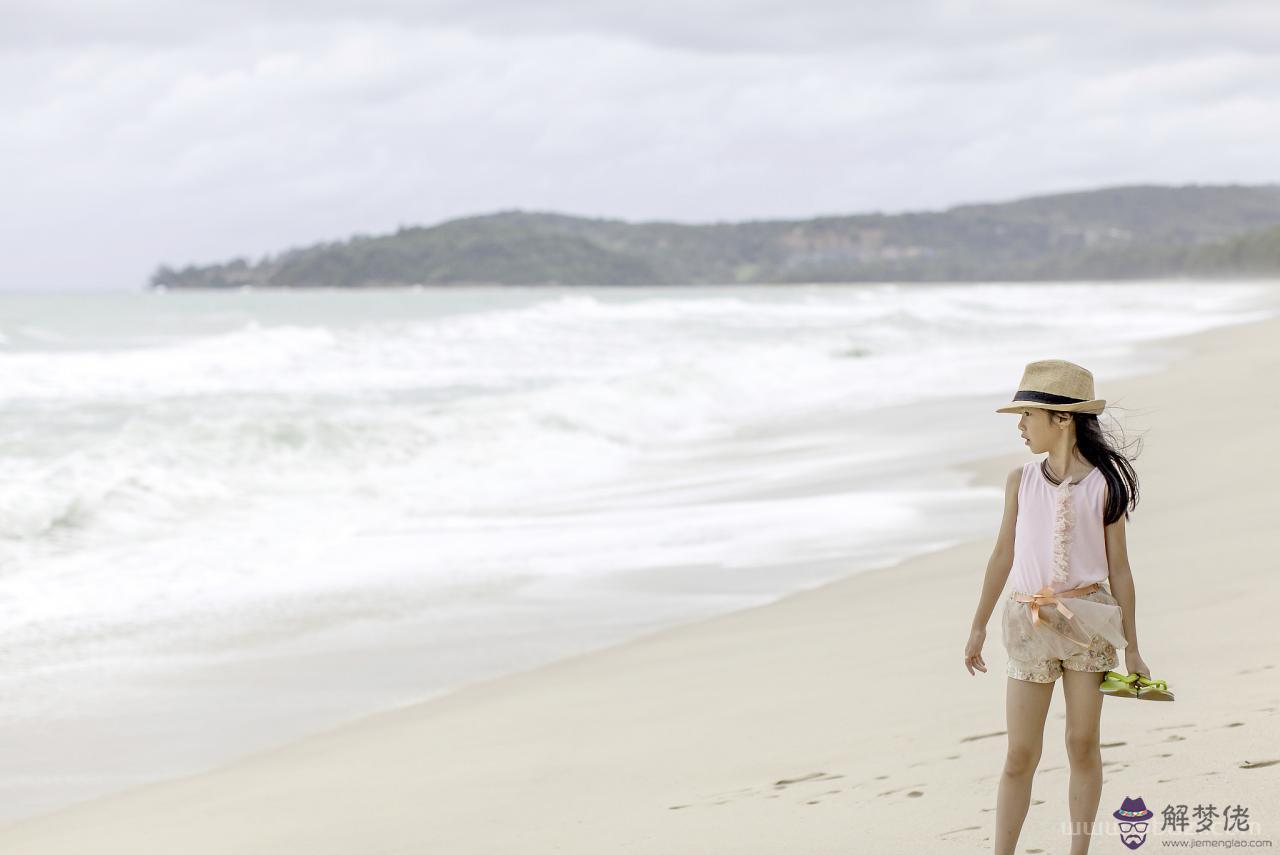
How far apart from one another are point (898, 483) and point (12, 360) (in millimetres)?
22632

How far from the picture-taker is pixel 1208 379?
50.8ft

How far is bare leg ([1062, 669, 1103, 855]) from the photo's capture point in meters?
2.82

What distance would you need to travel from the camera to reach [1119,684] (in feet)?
9.12

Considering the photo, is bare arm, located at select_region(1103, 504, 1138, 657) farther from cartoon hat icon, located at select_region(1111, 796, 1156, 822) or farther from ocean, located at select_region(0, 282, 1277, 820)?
ocean, located at select_region(0, 282, 1277, 820)

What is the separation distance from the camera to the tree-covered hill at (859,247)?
12925 cm

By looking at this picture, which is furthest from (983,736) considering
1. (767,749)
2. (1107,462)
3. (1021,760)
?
(1107,462)

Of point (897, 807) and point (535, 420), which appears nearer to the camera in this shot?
point (897, 807)

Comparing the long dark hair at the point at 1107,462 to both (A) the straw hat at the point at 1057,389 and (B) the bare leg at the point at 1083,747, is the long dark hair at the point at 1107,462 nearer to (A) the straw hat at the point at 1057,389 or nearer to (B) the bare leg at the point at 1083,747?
(A) the straw hat at the point at 1057,389

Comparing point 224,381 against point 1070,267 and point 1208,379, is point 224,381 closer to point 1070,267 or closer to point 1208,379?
point 1208,379

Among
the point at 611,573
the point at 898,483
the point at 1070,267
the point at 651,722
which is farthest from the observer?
the point at 1070,267

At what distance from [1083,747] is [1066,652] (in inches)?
8.0

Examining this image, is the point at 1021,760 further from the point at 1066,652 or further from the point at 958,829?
Answer: the point at 958,829

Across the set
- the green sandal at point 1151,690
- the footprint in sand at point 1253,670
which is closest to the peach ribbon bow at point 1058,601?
the green sandal at point 1151,690

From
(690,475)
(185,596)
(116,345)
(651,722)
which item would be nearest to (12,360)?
(116,345)
